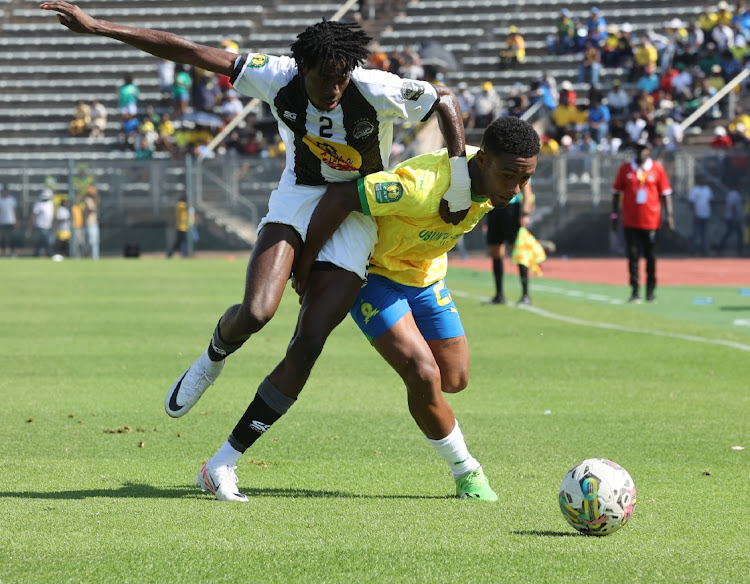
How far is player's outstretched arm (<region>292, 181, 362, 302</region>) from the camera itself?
5.89 m

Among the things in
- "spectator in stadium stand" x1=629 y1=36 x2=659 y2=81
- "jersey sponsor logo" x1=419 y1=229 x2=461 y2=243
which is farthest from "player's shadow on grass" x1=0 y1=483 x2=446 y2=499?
"spectator in stadium stand" x1=629 y1=36 x2=659 y2=81

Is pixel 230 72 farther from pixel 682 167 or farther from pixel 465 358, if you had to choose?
pixel 682 167

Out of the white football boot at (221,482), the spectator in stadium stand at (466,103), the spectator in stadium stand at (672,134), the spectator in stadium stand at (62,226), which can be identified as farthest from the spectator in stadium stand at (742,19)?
the white football boot at (221,482)

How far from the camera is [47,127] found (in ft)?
128

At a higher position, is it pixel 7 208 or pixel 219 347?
pixel 7 208

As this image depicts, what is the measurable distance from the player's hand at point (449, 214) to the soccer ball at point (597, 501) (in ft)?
4.72

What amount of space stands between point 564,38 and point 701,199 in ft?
30.9

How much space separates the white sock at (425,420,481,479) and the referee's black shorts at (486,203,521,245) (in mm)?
10742

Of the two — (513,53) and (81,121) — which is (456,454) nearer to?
(513,53)

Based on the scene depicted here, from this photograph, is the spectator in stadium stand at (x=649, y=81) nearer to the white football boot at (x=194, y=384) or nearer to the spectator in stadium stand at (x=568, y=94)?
the spectator in stadium stand at (x=568, y=94)

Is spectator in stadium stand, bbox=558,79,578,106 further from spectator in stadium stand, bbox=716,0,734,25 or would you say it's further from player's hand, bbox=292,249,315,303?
A: player's hand, bbox=292,249,315,303

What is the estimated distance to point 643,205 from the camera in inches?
706

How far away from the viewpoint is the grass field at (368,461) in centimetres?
445

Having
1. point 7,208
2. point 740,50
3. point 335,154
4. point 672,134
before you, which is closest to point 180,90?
point 7,208
